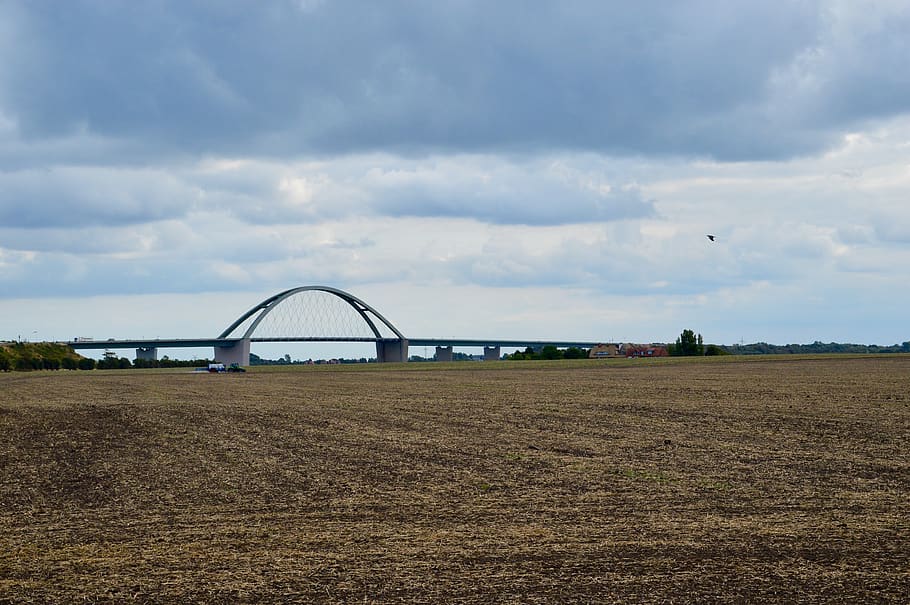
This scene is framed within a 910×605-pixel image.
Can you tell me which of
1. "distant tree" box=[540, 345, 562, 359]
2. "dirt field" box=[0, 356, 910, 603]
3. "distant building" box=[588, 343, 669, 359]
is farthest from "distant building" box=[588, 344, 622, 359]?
"dirt field" box=[0, 356, 910, 603]

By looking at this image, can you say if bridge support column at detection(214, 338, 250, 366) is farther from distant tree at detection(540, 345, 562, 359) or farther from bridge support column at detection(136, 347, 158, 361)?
distant tree at detection(540, 345, 562, 359)

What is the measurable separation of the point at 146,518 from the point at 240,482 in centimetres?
296

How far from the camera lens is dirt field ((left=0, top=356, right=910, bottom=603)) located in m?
9.45

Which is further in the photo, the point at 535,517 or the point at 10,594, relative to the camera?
the point at 535,517

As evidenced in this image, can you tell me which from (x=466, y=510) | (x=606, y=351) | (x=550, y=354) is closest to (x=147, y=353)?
(x=550, y=354)

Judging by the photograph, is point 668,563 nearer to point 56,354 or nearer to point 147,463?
point 147,463

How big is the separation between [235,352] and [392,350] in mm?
33806

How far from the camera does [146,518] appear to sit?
13.0m

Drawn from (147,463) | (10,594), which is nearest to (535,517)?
(10,594)

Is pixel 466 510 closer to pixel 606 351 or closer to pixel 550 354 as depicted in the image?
pixel 550 354

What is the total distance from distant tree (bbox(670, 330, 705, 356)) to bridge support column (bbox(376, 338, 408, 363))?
2124 inches

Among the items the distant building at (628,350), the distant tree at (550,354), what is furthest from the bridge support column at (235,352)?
the distant building at (628,350)

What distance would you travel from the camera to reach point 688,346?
15662 cm

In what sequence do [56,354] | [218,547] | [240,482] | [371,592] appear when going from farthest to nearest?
[56,354] < [240,482] < [218,547] < [371,592]
